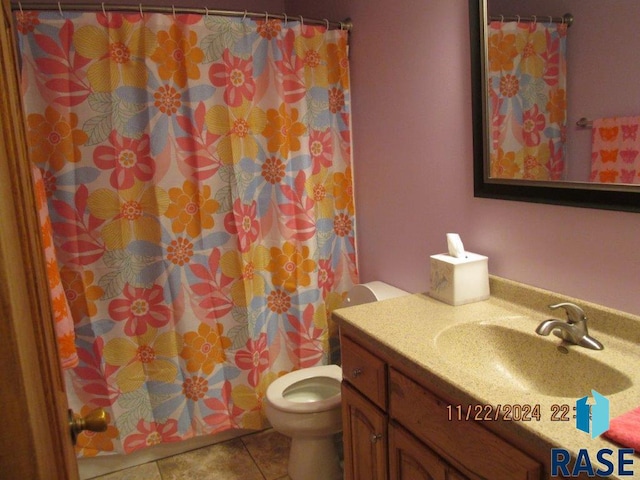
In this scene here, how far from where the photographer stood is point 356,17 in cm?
229

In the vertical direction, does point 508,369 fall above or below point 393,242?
below

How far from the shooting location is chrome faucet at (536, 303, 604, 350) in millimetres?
1278

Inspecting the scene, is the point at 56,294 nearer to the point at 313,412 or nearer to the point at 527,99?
Answer: the point at 313,412

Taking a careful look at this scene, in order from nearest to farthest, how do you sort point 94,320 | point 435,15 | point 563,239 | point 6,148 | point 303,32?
point 6,148 < point 563,239 < point 435,15 < point 94,320 < point 303,32

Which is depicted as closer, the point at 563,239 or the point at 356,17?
the point at 563,239

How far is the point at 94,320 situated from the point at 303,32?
1.55m

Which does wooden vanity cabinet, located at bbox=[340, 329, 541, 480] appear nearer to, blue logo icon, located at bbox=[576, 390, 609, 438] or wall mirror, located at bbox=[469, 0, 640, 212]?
blue logo icon, located at bbox=[576, 390, 609, 438]

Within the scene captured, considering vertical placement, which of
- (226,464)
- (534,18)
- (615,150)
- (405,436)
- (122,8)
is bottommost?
(226,464)

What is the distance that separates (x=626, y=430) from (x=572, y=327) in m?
0.43

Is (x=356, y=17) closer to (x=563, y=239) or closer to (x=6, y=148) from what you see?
(x=563, y=239)

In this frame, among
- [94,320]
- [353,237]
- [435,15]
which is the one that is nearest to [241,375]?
[94,320]

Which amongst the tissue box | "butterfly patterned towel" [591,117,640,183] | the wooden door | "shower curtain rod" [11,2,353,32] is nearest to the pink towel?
"butterfly patterned towel" [591,117,640,183]

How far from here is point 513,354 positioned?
1405mm
